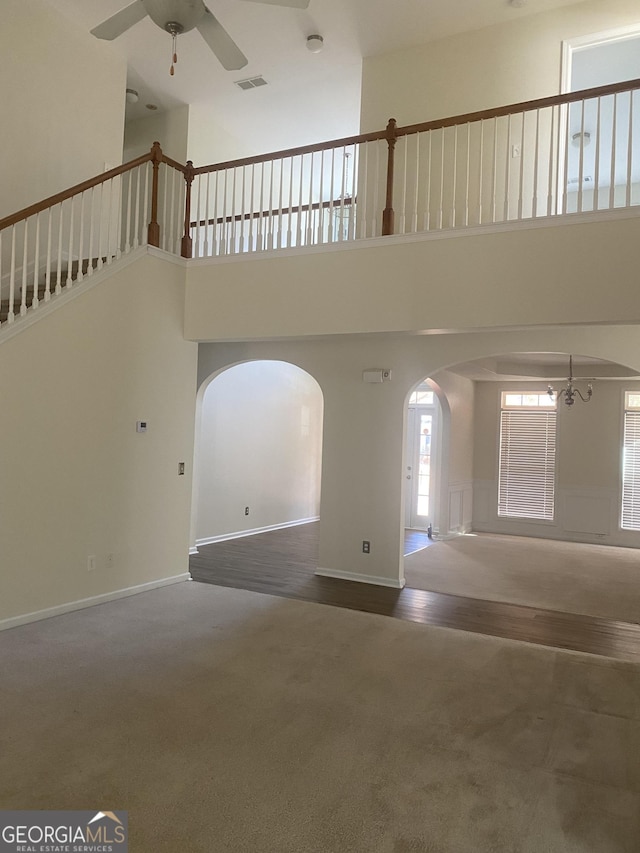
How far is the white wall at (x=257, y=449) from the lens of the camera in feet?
27.3

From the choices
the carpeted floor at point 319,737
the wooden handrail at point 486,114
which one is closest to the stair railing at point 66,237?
the wooden handrail at point 486,114

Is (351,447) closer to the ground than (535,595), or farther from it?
farther from it

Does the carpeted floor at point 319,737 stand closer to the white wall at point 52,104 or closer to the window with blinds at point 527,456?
the white wall at point 52,104

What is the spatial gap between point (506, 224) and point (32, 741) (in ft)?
14.7

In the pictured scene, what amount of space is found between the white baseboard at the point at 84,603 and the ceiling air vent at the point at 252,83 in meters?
6.11

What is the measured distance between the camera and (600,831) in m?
2.40

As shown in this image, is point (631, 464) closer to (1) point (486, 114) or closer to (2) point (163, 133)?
(1) point (486, 114)

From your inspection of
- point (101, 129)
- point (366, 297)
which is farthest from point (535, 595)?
point (101, 129)

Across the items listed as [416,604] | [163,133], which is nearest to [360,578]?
[416,604]

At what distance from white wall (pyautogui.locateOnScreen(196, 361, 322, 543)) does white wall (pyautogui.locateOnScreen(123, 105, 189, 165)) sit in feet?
10.3

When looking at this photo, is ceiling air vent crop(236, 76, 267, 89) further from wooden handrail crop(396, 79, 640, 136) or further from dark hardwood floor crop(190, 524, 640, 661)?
dark hardwood floor crop(190, 524, 640, 661)

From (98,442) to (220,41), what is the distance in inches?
129

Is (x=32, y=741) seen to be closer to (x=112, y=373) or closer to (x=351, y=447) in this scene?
(x=112, y=373)

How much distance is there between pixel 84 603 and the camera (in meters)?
5.11
